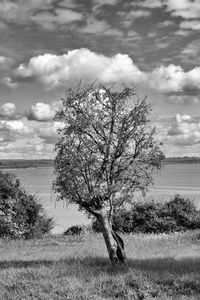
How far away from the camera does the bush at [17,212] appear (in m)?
29.5

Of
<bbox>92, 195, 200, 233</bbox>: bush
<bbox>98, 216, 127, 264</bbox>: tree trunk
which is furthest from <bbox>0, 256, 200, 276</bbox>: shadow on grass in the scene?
<bbox>92, 195, 200, 233</bbox>: bush

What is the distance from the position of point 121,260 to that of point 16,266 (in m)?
3.62

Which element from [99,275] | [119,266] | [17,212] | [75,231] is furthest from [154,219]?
[99,275]

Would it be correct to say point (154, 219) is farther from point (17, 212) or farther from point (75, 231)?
point (17, 212)

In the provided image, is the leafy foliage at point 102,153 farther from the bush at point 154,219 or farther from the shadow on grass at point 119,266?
the bush at point 154,219

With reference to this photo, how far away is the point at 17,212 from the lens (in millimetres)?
30531

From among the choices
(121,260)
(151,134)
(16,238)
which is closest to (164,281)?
(121,260)

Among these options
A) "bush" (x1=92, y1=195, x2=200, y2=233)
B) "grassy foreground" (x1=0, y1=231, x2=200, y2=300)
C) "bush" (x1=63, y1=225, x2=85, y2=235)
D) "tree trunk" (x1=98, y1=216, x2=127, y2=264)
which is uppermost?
"tree trunk" (x1=98, y1=216, x2=127, y2=264)

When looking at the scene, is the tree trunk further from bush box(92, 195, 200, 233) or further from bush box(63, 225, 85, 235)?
bush box(92, 195, 200, 233)

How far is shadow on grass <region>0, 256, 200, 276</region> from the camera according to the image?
1426 centimetres

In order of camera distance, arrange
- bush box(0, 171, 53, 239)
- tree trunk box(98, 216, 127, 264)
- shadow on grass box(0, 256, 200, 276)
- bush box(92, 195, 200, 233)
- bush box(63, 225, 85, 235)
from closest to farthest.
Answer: shadow on grass box(0, 256, 200, 276), tree trunk box(98, 216, 127, 264), bush box(0, 171, 53, 239), bush box(63, 225, 85, 235), bush box(92, 195, 200, 233)

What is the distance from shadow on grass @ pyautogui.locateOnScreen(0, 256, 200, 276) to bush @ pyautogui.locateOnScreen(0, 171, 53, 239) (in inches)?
471

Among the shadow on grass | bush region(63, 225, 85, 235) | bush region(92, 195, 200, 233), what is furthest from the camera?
bush region(92, 195, 200, 233)

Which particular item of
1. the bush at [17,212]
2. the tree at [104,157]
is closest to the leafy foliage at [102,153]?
the tree at [104,157]
